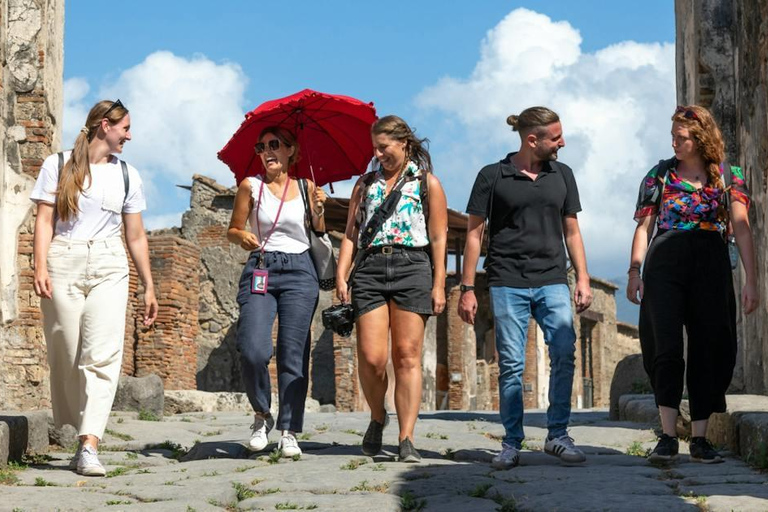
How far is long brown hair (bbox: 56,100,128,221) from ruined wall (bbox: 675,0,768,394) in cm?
492

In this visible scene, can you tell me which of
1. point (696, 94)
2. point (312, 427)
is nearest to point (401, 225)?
point (312, 427)

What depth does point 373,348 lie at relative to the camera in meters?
6.60

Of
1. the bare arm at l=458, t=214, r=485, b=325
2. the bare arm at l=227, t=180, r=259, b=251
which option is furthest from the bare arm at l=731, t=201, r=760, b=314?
the bare arm at l=227, t=180, r=259, b=251

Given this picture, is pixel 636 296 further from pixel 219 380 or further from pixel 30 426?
pixel 219 380

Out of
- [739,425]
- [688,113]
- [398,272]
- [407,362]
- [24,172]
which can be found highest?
[24,172]

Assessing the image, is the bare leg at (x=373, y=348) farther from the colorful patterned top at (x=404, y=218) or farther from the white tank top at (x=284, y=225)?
the white tank top at (x=284, y=225)

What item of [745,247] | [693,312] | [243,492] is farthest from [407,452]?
[745,247]

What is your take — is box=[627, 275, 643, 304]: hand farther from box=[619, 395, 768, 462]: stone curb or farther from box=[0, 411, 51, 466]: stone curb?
box=[0, 411, 51, 466]: stone curb

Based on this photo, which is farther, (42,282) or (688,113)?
(688,113)

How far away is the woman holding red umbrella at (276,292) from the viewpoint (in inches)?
269

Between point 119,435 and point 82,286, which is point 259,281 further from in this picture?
point 119,435

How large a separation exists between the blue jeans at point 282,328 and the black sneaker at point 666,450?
191cm

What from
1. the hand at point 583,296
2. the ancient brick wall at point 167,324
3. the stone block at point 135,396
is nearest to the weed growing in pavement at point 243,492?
the hand at point 583,296

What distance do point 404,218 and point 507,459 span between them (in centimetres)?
141
